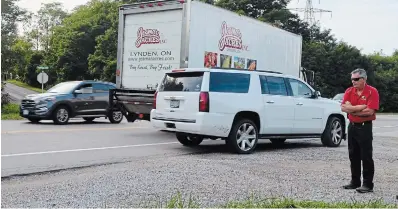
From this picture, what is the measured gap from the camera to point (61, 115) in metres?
17.7

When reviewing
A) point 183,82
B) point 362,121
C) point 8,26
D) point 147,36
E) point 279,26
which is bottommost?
point 362,121

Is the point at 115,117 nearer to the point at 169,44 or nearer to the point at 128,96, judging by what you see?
the point at 128,96

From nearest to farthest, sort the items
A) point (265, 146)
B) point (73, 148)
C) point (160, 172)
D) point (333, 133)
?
point (160, 172)
point (73, 148)
point (265, 146)
point (333, 133)

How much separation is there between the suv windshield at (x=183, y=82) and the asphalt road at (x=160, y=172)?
140cm

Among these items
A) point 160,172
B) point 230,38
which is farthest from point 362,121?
point 230,38

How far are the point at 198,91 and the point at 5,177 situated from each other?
14.0 feet

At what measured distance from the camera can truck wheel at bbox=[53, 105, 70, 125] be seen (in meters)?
17.5

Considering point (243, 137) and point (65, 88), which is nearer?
point (243, 137)

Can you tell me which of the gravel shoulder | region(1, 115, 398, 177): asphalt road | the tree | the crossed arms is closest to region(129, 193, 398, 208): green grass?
the gravel shoulder

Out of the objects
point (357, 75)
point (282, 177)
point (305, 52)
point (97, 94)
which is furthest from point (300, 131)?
point (305, 52)

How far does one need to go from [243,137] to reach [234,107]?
72cm

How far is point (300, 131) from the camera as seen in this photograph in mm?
11633

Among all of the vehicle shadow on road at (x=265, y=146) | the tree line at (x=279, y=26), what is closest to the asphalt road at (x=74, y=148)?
the vehicle shadow on road at (x=265, y=146)

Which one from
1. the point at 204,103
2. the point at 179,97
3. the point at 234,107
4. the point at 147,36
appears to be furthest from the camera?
the point at 147,36
